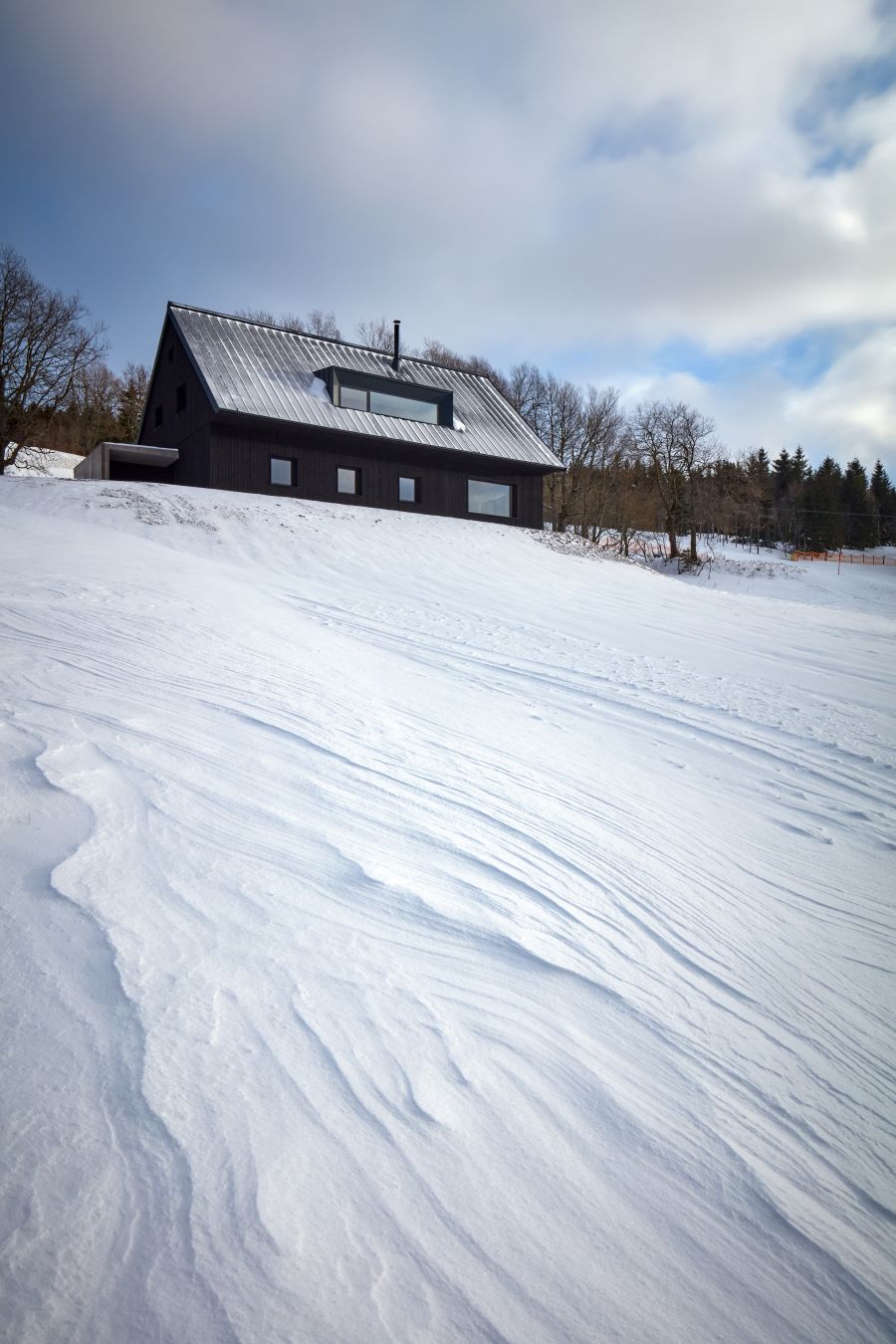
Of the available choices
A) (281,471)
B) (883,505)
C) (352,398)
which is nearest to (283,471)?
(281,471)

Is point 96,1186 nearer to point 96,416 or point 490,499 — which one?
point 490,499

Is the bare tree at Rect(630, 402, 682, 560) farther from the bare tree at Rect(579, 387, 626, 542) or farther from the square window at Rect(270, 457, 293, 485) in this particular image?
the square window at Rect(270, 457, 293, 485)

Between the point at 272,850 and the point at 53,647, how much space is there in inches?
131

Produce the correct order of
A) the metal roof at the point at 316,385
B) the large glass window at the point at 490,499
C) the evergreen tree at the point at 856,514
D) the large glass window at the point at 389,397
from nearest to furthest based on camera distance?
1. the metal roof at the point at 316,385
2. the large glass window at the point at 389,397
3. the large glass window at the point at 490,499
4. the evergreen tree at the point at 856,514

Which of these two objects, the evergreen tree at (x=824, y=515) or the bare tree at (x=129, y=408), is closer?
the bare tree at (x=129, y=408)

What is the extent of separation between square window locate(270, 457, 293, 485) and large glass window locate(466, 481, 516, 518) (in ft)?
20.4

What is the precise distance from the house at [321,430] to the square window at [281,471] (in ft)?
0.10

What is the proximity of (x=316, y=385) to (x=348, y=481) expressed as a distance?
3.02 metres

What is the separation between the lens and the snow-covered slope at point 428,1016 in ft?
4.91

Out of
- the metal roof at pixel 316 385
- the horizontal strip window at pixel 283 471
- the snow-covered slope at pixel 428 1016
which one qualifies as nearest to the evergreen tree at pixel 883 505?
the metal roof at pixel 316 385

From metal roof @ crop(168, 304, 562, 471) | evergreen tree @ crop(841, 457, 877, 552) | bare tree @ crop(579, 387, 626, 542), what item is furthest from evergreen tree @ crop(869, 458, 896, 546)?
metal roof @ crop(168, 304, 562, 471)

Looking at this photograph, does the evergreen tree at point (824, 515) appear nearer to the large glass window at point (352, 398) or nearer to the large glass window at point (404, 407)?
the large glass window at point (404, 407)

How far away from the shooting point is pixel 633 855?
334 cm

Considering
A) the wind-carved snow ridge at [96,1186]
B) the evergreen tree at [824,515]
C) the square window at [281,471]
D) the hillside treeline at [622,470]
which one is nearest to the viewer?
the wind-carved snow ridge at [96,1186]
